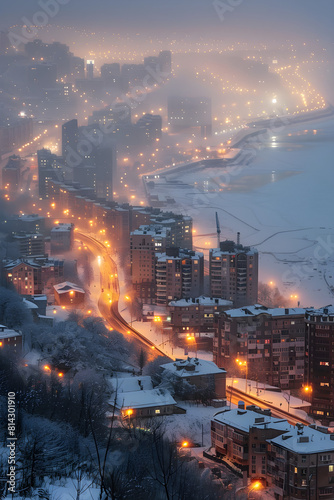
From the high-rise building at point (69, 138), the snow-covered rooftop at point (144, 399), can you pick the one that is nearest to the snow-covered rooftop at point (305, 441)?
the snow-covered rooftop at point (144, 399)

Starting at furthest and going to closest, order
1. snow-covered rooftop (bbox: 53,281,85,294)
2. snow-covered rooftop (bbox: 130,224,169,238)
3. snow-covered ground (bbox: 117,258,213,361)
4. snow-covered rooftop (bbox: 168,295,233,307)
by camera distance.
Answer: snow-covered rooftop (bbox: 130,224,169,238)
snow-covered rooftop (bbox: 53,281,85,294)
snow-covered rooftop (bbox: 168,295,233,307)
snow-covered ground (bbox: 117,258,213,361)

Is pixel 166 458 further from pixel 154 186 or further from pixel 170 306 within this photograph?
pixel 154 186

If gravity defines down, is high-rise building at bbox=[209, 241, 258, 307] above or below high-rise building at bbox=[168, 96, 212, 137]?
below

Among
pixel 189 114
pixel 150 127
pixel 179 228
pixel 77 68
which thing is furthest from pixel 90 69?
pixel 179 228

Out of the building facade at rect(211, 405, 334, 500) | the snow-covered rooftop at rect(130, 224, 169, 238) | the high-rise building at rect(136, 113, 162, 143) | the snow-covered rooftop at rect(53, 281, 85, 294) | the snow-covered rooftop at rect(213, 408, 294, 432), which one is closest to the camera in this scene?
the building facade at rect(211, 405, 334, 500)

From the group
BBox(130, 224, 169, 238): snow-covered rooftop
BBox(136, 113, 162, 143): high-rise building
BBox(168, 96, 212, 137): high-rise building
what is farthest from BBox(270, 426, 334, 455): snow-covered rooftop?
BBox(168, 96, 212, 137): high-rise building

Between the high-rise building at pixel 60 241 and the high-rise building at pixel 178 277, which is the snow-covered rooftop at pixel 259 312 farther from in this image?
the high-rise building at pixel 60 241

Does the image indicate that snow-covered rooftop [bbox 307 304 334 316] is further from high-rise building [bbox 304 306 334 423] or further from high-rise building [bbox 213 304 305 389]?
high-rise building [bbox 213 304 305 389]
